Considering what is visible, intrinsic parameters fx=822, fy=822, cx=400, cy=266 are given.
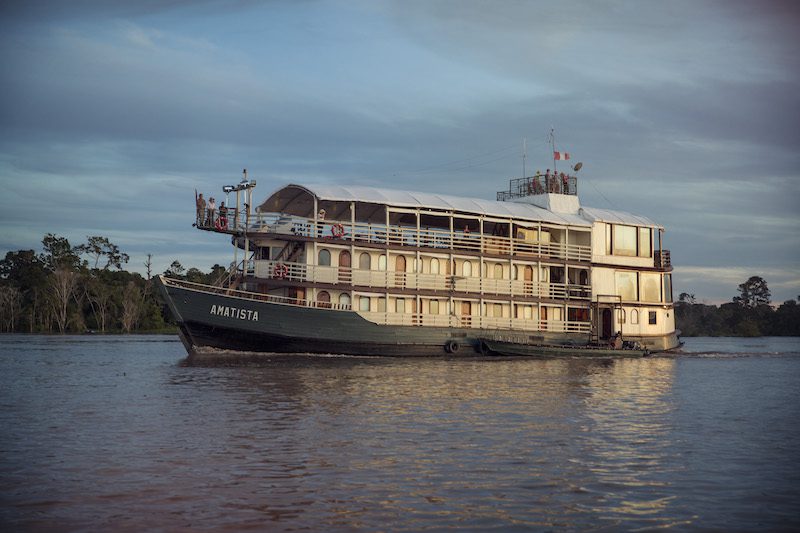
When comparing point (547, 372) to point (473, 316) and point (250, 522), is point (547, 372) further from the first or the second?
point (250, 522)

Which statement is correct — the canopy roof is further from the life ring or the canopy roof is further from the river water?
the river water

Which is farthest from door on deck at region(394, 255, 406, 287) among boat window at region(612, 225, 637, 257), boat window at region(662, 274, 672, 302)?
boat window at region(662, 274, 672, 302)

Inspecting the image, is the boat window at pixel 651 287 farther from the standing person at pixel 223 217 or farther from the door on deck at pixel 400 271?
the standing person at pixel 223 217

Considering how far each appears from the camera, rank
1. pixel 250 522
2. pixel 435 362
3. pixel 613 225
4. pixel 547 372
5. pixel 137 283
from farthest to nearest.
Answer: pixel 137 283
pixel 613 225
pixel 435 362
pixel 547 372
pixel 250 522

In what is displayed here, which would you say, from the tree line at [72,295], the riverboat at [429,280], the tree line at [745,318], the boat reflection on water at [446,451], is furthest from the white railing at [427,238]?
the tree line at [745,318]

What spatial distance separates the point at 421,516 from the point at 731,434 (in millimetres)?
9582

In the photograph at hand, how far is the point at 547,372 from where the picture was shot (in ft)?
105

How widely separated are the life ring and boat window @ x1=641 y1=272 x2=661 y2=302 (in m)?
20.7

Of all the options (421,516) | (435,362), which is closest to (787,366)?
(435,362)

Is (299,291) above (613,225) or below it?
below

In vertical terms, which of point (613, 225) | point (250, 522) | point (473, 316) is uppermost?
point (613, 225)

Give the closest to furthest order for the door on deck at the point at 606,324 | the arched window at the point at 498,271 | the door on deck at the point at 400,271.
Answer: the door on deck at the point at 400,271 < the arched window at the point at 498,271 < the door on deck at the point at 606,324

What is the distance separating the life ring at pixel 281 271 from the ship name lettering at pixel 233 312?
97.7 inches

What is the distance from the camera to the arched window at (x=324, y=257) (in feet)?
120
